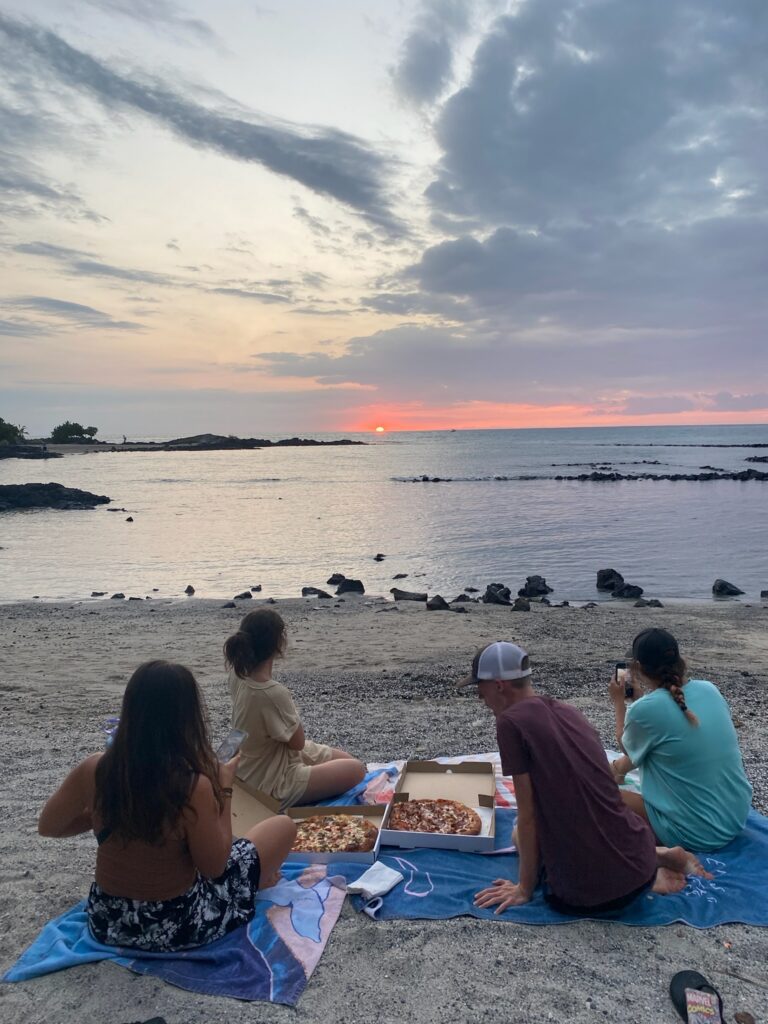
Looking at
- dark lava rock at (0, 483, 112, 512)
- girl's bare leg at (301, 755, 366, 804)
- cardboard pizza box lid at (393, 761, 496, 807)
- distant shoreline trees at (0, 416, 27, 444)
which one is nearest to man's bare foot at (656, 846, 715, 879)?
cardboard pizza box lid at (393, 761, 496, 807)

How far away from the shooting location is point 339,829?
4.78 m

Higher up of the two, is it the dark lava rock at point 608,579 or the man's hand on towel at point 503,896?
the man's hand on towel at point 503,896

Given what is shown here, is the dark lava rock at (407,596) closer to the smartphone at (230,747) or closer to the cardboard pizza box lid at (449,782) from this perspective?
the cardboard pizza box lid at (449,782)

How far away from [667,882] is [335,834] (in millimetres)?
2032

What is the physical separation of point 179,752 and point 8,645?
35.4 feet

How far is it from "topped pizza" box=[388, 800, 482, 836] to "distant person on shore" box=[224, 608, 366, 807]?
2.24ft

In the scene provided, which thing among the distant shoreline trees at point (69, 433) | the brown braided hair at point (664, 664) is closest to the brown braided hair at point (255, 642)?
the brown braided hair at point (664, 664)

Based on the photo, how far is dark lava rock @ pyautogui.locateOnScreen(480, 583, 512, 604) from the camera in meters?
17.9

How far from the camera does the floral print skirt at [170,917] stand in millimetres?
3482

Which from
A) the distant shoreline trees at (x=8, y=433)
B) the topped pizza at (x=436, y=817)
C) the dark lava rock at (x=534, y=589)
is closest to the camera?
the topped pizza at (x=436, y=817)

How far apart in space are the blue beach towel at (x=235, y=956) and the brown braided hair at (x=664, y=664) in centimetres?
227

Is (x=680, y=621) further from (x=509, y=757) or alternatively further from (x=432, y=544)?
(x=432, y=544)

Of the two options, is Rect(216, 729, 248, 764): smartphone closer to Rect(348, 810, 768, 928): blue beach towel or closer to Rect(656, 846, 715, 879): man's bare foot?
Rect(348, 810, 768, 928): blue beach towel

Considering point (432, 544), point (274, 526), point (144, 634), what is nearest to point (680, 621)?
point (144, 634)
